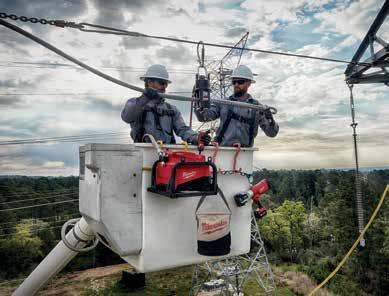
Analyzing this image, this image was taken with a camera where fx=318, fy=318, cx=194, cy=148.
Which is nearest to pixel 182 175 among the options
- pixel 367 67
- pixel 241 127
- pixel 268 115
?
pixel 268 115

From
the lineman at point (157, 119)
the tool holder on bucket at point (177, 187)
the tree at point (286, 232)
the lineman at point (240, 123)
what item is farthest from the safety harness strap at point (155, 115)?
the tree at point (286, 232)

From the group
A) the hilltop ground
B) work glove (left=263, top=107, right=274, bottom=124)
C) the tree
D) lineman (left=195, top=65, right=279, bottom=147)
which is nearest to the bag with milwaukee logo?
work glove (left=263, top=107, right=274, bottom=124)

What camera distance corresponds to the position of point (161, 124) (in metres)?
3.76

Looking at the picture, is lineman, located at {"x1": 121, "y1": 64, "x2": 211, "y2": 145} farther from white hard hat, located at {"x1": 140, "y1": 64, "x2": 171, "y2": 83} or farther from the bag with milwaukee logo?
the bag with milwaukee logo

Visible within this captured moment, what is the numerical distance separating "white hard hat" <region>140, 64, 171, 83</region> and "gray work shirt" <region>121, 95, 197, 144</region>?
286 mm

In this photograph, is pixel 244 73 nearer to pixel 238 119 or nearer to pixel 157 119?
pixel 238 119

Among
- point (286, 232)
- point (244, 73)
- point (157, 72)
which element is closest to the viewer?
point (157, 72)

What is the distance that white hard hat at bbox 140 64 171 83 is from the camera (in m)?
3.65

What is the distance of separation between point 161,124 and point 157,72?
60 centimetres

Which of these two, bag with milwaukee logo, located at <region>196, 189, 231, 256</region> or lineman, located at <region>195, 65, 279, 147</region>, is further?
lineman, located at <region>195, 65, 279, 147</region>

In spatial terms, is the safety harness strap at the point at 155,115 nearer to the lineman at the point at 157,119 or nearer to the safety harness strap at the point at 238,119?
Result: the lineman at the point at 157,119

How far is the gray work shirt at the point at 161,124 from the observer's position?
3.63 metres

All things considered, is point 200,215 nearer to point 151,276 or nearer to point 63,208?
point 151,276

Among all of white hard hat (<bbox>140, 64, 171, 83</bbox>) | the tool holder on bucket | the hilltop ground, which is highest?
white hard hat (<bbox>140, 64, 171, 83</bbox>)
